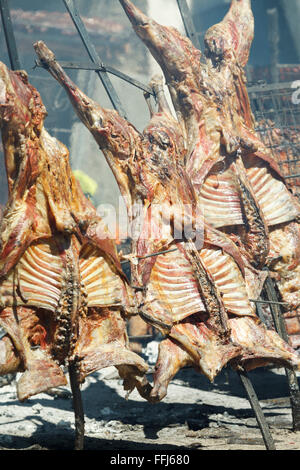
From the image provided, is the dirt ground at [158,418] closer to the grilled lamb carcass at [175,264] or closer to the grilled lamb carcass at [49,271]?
the grilled lamb carcass at [175,264]

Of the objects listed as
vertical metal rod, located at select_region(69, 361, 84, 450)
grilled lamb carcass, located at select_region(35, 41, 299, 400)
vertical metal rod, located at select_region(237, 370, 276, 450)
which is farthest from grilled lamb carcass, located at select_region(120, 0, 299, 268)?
vertical metal rod, located at select_region(69, 361, 84, 450)

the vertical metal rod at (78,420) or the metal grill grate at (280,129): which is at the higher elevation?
the metal grill grate at (280,129)

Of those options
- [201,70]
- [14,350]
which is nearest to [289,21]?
[201,70]

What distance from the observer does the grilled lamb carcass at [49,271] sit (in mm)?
3852

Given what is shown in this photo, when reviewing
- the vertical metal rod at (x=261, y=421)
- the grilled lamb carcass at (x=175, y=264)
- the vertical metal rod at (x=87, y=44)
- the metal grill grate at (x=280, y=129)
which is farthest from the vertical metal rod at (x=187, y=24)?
the vertical metal rod at (x=261, y=421)

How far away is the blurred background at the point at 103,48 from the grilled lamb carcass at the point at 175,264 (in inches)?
251

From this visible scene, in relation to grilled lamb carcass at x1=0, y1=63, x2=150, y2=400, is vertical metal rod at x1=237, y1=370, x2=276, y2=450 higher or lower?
lower

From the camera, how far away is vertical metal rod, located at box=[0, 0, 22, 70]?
4.51m

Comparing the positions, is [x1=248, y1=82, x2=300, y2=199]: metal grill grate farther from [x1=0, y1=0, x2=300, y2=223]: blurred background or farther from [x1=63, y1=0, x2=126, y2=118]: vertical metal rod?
[x1=0, y1=0, x2=300, y2=223]: blurred background

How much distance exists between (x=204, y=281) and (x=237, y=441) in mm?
1461

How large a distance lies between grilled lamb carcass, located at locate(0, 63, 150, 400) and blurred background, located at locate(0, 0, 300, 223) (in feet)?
23.3

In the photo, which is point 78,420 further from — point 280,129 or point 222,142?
point 280,129

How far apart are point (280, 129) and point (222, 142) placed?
8.07 ft

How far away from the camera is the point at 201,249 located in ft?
16.8
